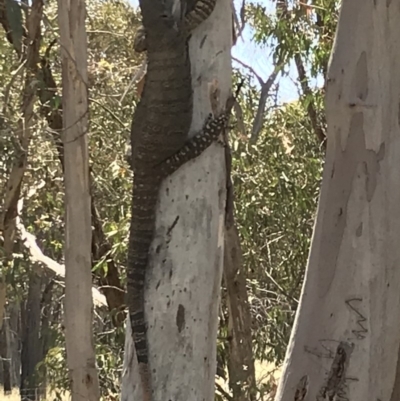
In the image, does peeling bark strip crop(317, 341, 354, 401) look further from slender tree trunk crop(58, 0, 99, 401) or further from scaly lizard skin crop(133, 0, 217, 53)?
slender tree trunk crop(58, 0, 99, 401)

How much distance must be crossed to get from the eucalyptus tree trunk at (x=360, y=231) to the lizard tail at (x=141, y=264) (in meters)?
0.43

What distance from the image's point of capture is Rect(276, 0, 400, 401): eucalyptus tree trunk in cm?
174

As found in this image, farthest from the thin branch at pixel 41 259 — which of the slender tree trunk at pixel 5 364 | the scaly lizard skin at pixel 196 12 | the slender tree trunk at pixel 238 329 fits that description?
the slender tree trunk at pixel 5 364

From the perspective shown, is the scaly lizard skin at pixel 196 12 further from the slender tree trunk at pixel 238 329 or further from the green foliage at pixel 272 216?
the green foliage at pixel 272 216

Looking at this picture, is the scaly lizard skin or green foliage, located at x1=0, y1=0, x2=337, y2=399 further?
green foliage, located at x1=0, y1=0, x2=337, y2=399

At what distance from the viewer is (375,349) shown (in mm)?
1732

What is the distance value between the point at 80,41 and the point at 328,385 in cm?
172

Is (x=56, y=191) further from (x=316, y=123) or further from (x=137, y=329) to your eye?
(x=137, y=329)

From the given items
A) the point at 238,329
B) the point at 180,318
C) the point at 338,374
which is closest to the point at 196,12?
the point at 180,318

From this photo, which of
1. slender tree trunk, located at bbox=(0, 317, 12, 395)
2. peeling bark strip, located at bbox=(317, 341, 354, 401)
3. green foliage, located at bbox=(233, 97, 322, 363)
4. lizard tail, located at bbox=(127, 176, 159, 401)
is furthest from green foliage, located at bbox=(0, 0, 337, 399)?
slender tree trunk, located at bbox=(0, 317, 12, 395)

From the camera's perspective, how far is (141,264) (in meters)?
1.65

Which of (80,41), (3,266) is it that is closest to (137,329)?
(80,41)

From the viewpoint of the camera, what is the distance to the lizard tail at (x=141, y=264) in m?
1.63

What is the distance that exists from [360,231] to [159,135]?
534 millimetres
